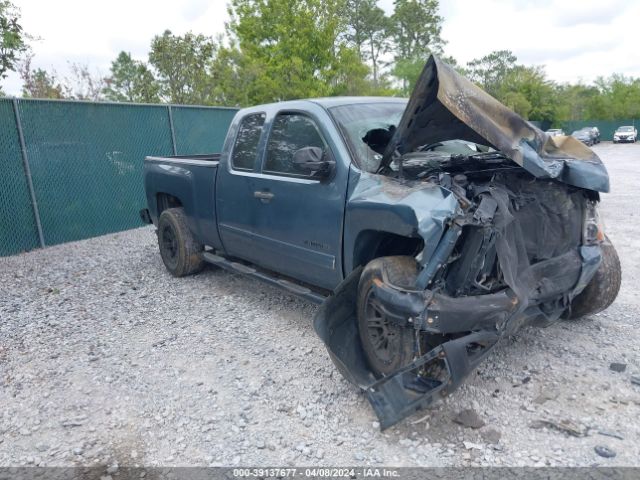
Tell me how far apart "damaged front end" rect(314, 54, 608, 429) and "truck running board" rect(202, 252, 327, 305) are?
68 centimetres

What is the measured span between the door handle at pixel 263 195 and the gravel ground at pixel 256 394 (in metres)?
1.13

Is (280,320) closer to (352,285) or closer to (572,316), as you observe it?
(352,285)

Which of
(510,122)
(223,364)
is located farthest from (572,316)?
(223,364)

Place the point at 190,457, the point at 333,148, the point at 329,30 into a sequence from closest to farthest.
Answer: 1. the point at 190,457
2. the point at 333,148
3. the point at 329,30

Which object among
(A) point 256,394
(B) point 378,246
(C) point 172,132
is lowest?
(A) point 256,394

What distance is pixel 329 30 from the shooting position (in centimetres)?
1664

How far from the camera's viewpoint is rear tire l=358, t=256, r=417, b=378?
324cm

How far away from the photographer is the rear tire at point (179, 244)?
6.11m

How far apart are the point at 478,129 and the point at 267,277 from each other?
247cm

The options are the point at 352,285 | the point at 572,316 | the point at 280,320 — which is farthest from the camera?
the point at 280,320

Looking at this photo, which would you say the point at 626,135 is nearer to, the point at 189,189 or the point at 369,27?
the point at 369,27

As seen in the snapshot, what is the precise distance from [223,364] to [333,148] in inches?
73.4

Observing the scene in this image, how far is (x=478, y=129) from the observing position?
3117 millimetres

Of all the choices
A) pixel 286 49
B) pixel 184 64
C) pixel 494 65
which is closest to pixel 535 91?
pixel 494 65
